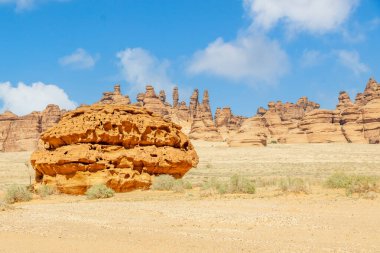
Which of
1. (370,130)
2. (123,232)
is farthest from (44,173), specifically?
(370,130)

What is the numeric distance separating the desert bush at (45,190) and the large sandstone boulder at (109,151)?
34 cm

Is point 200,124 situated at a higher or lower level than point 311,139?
higher

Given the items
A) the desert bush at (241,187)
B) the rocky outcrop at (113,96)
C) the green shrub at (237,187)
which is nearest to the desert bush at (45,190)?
the green shrub at (237,187)

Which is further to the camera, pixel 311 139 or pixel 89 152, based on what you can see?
pixel 311 139

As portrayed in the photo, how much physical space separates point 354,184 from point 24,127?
10931 cm

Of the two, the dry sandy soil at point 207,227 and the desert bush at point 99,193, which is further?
the desert bush at point 99,193

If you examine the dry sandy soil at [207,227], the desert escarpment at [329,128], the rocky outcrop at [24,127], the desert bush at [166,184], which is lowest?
the dry sandy soil at [207,227]

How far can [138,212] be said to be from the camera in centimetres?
1162

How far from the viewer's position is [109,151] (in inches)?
811

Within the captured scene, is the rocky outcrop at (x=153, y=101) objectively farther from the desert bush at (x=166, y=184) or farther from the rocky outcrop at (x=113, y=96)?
the desert bush at (x=166, y=184)

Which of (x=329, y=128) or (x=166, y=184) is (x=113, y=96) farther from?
(x=166, y=184)

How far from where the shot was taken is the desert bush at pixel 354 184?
616 inches

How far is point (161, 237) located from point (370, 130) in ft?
302

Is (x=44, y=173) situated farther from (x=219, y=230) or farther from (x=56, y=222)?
(x=219, y=230)
